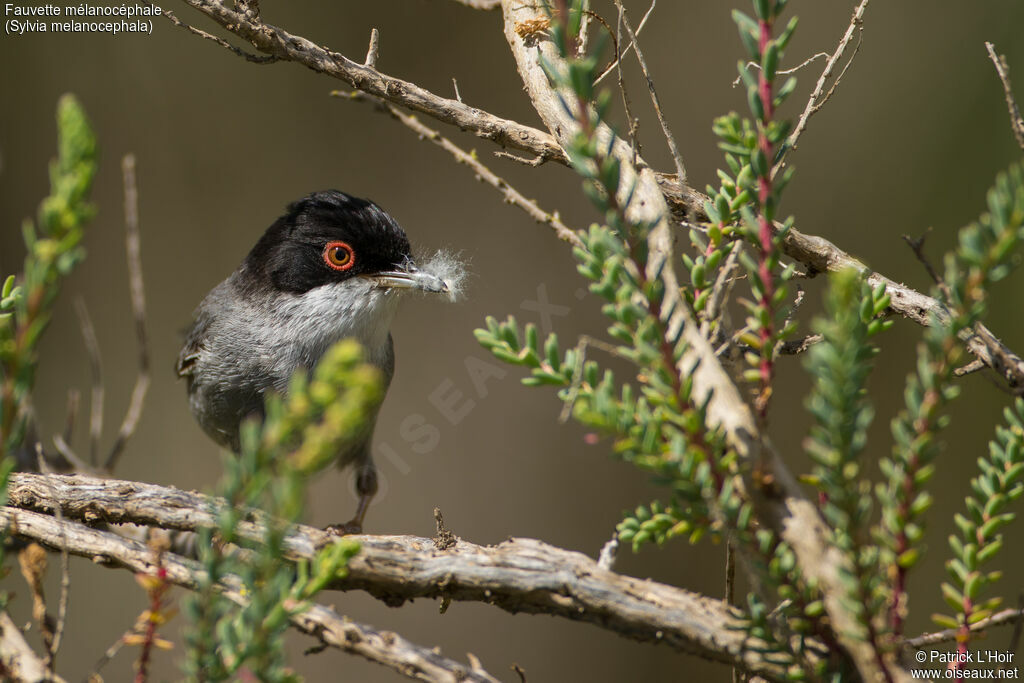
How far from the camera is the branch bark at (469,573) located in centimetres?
152

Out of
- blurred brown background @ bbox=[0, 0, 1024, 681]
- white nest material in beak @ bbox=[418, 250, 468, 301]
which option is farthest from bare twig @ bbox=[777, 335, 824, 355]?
blurred brown background @ bbox=[0, 0, 1024, 681]

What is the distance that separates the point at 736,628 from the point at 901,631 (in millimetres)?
258

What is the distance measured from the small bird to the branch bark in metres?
1.44

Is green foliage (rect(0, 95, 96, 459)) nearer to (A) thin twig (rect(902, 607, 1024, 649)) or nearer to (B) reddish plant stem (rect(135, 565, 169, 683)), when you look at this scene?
(B) reddish plant stem (rect(135, 565, 169, 683))

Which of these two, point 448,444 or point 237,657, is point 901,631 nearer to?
point 237,657

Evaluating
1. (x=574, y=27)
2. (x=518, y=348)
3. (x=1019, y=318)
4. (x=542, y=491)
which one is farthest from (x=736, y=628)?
(x=1019, y=318)

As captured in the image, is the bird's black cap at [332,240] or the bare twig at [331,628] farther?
the bird's black cap at [332,240]

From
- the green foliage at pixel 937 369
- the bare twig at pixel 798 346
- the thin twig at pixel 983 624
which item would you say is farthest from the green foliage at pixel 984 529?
the bare twig at pixel 798 346

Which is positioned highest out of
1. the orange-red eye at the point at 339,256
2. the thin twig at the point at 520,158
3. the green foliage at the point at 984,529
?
the orange-red eye at the point at 339,256

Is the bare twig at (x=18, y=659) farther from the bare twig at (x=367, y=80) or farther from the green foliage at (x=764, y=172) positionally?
the bare twig at (x=367, y=80)

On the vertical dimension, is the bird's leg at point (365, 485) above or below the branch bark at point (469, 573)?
above

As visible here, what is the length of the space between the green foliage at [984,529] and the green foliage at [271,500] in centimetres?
97

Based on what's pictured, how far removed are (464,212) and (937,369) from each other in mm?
4748

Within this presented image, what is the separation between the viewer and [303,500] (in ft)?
3.42
